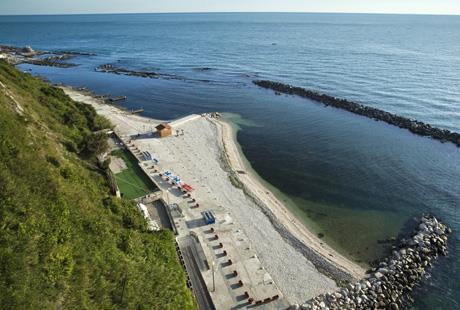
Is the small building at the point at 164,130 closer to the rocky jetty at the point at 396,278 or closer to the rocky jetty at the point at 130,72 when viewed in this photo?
the rocky jetty at the point at 396,278

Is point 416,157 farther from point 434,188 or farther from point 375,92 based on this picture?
point 375,92

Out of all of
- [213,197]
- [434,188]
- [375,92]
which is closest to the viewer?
[213,197]

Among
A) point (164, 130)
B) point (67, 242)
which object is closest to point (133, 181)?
point (164, 130)

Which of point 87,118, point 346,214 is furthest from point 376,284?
point 87,118

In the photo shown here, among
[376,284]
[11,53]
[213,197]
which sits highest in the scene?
[11,53]

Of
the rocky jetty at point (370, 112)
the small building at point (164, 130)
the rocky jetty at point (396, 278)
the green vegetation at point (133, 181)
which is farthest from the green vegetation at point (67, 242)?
the rocky jetty at point (370, 112)

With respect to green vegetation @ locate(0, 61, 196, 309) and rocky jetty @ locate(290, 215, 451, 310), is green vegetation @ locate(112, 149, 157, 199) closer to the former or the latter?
green vegetation @ locate(0, 61, 196, 309)

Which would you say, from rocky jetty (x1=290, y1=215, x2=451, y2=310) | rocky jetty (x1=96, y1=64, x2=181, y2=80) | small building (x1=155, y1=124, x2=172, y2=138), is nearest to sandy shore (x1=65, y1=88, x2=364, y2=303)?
rocky jetty (x1=290, y1=215, x2=451, y2=310)
